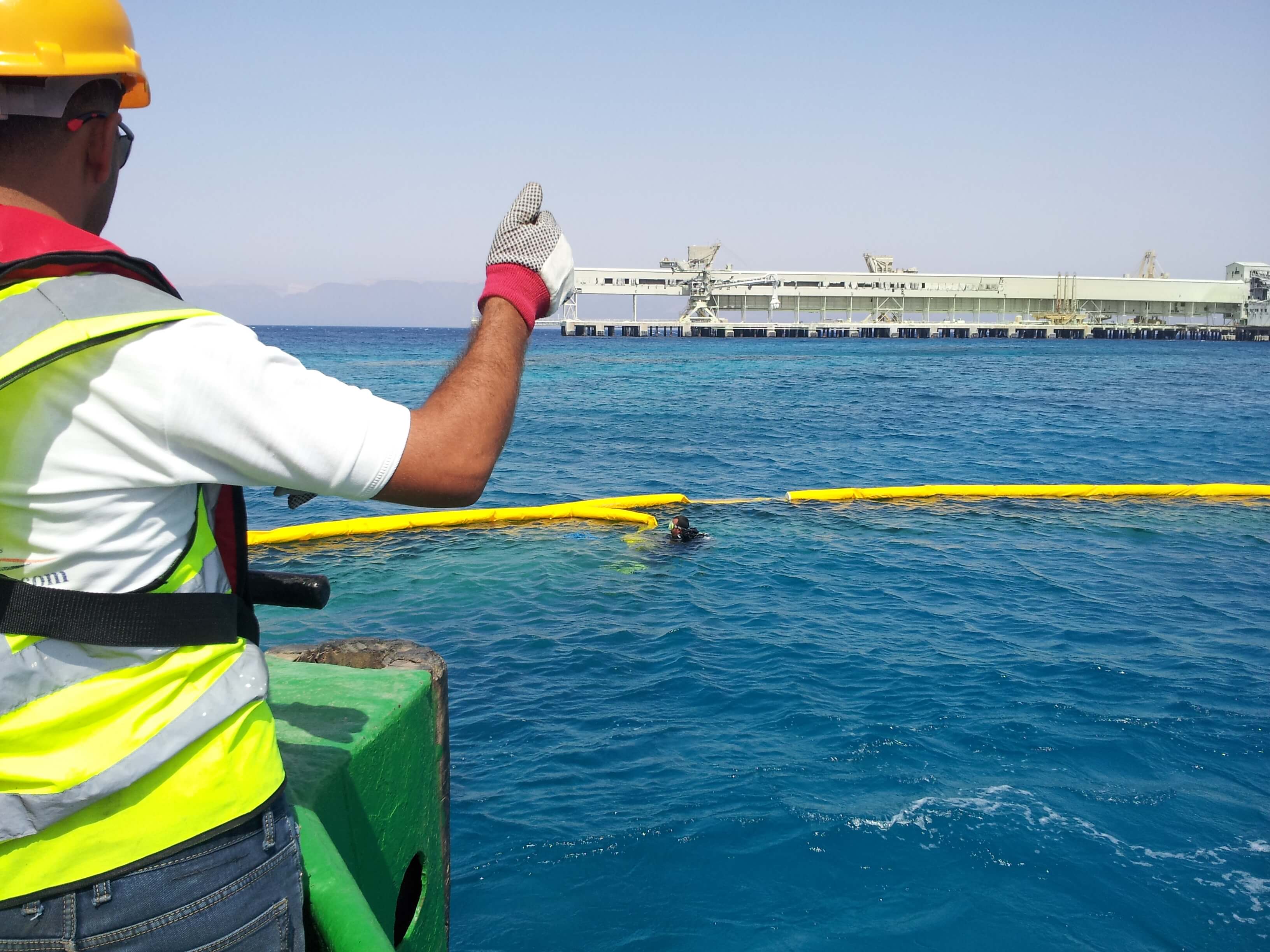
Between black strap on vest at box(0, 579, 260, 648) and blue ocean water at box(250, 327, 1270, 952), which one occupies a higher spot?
black strap on vest at box(0, 579, 260, 648)

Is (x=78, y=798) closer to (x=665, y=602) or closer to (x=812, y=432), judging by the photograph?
(x=665, y=602)

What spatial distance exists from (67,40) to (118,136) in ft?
0.49

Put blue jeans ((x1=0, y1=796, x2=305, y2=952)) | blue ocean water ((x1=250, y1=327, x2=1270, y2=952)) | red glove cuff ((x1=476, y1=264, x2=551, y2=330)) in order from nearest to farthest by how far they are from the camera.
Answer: blue jeans ((x1=0, y1=796, x2=305, y2=952))
red glove cuff ((x1=476, y1=264, x2=551, y2=330))
blue ocean water ((x1=250, y1=327, x2=1270, y2=952))

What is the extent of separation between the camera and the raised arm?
1.29 m

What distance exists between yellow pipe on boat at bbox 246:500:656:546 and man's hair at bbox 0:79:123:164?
1013cm

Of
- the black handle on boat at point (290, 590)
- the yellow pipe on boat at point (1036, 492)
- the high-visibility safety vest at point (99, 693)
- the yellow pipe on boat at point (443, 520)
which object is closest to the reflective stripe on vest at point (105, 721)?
the high-visibility safety vest at point (99, 693)

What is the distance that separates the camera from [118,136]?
1.36 meters

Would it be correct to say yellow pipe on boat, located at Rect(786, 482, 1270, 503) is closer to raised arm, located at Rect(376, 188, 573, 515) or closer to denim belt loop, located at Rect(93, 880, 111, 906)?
raised arm, located at Rect(376, 188, 573, 515)

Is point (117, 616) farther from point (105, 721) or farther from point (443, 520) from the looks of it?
point (443, 520)

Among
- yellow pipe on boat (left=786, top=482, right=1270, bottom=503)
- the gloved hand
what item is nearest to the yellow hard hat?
the gloved hand

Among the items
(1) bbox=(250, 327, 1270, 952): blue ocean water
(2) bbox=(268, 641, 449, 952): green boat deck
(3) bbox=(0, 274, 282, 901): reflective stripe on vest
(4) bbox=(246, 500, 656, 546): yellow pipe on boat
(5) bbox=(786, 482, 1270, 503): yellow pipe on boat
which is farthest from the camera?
(5) bbox=(786, 482, 1270, 503): yellow pipe on boat

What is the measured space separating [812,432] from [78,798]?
24.2m

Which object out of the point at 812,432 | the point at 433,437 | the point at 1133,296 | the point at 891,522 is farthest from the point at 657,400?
the point at 1133,296

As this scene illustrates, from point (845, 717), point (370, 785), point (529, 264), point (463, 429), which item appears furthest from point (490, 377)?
point (845, 717)
